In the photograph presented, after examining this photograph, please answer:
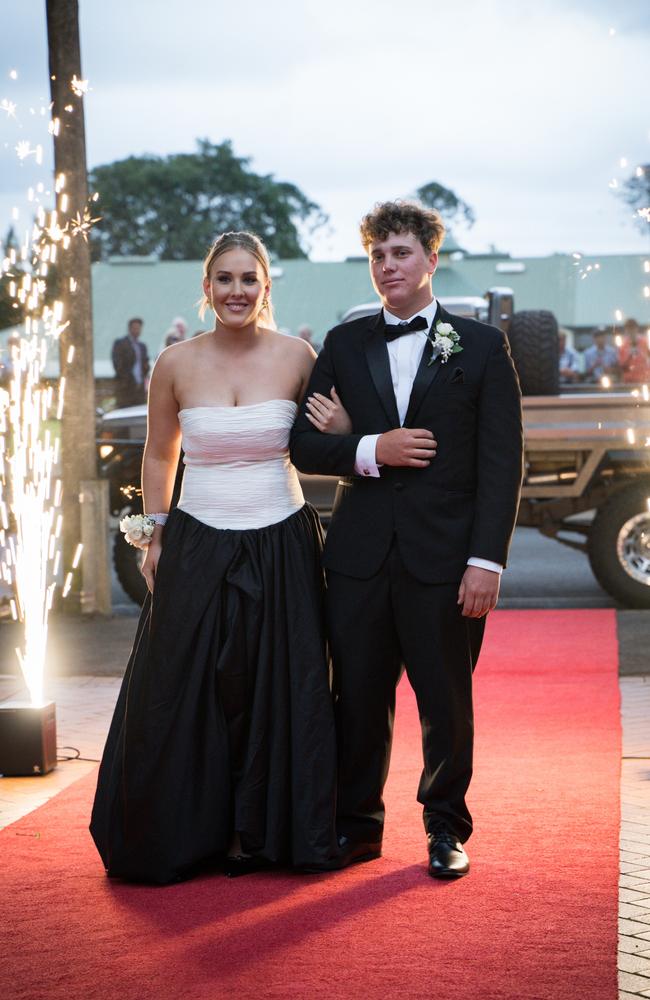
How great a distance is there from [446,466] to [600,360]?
16547 mm

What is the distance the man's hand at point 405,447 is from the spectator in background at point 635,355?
9312 mm

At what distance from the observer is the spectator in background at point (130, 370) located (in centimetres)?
1869

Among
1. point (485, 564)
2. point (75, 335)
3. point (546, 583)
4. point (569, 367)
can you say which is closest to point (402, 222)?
point (485, 564)

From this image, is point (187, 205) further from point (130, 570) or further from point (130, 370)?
point (130, 570)

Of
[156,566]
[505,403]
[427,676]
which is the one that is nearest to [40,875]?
[156,566]

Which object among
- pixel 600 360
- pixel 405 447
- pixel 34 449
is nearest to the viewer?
pixel 405 447

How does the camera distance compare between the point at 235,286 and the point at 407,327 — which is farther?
the point at 235,286

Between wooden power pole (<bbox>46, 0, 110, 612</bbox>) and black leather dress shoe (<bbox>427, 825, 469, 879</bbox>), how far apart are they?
18.8 ft

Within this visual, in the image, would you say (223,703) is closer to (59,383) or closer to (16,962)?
(16,962)

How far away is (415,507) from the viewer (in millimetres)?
4141

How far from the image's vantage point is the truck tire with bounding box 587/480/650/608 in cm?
977

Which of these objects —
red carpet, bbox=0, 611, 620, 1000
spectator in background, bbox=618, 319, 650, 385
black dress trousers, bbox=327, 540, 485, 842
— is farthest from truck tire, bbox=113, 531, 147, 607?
black dress trousers, bbox=327, 540, 485, 842

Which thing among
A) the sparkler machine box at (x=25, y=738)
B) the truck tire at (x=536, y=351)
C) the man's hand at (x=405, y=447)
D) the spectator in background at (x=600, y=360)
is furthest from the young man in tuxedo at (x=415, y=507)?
the spectator in background at (x=600, y=360)

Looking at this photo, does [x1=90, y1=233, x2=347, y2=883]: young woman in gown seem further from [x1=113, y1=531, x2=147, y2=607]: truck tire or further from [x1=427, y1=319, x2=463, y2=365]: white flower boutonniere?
[x1=113, y1=531, x2=147, y2=607]: truck tire
